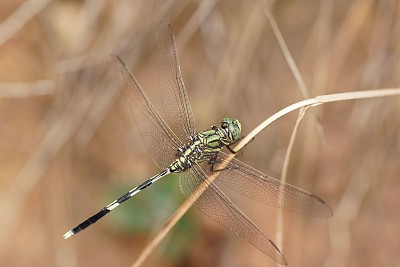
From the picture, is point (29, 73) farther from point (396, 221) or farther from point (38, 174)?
point (396, 221)

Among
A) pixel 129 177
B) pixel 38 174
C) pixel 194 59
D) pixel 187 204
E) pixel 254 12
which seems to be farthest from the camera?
pixel 194 59

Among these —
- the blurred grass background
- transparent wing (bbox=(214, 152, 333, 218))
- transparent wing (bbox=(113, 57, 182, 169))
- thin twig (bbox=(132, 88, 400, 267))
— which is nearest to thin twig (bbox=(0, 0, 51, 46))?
the blurred grass background

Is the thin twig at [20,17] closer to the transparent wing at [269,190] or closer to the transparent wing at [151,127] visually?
the transparent wing at [151,127]

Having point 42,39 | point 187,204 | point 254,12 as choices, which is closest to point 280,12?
point 254,12

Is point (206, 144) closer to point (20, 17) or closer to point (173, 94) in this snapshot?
point (173, 94)

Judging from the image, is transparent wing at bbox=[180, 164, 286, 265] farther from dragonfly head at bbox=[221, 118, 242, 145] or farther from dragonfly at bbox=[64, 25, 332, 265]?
dragonfly head at bbox=[221, 118, 242, 145]

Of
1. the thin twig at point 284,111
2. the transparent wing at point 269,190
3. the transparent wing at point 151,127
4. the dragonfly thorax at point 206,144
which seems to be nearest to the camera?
the thin twig at point 284,111

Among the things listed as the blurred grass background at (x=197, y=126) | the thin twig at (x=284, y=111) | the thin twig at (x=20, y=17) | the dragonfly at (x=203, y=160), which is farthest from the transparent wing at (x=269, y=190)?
the thin twig at (x=20, y=17)
